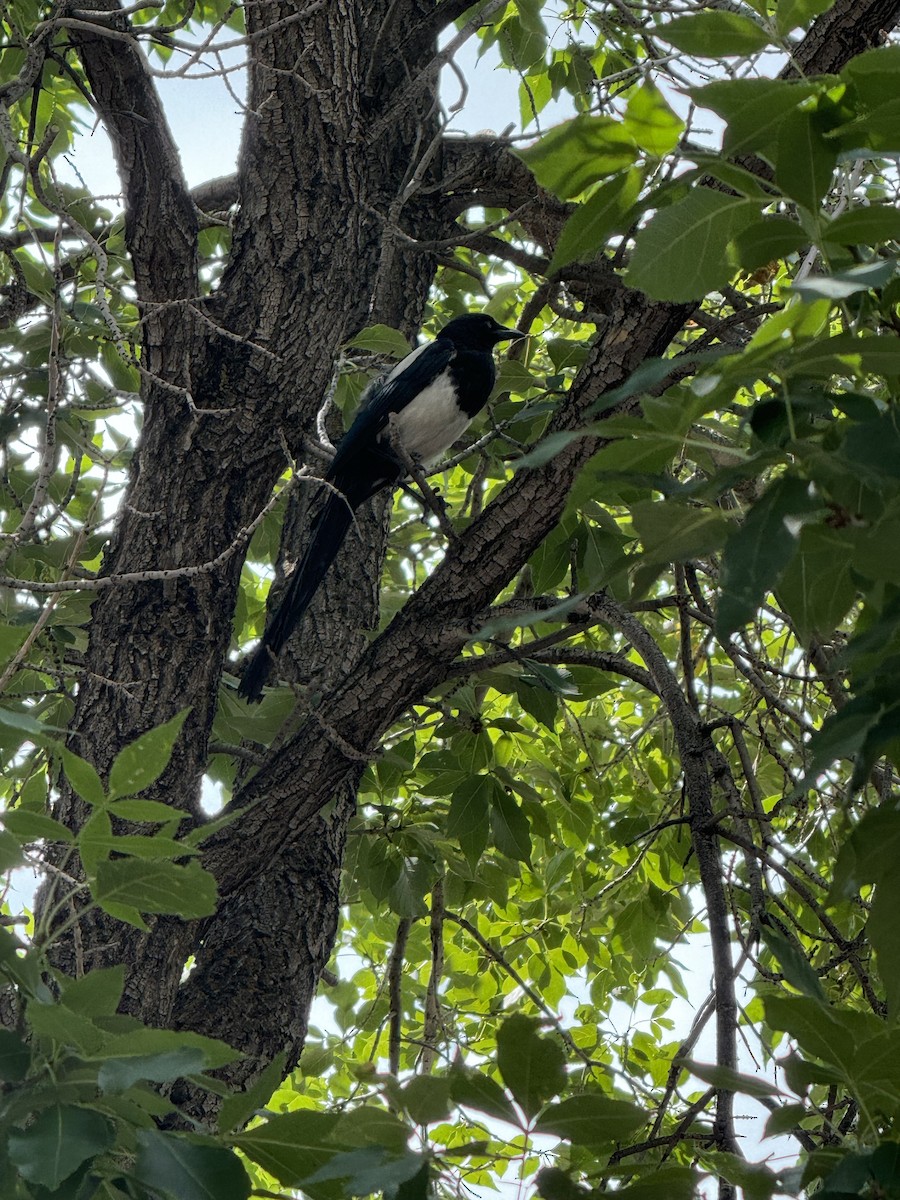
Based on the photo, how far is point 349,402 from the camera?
11.8ft

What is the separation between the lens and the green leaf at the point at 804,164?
87 cm

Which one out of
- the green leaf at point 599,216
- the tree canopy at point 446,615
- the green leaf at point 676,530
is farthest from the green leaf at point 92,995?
the green leaf at point 599,216

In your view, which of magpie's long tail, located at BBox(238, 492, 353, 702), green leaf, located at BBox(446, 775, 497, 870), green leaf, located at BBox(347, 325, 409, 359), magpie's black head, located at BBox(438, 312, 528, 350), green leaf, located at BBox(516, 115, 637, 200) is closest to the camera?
green leaf, located at BBox(516, 115, 637, 200)

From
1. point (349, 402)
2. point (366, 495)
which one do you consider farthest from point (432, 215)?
point (366, 495)

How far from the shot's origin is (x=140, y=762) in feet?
3.36

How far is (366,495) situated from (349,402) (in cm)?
43

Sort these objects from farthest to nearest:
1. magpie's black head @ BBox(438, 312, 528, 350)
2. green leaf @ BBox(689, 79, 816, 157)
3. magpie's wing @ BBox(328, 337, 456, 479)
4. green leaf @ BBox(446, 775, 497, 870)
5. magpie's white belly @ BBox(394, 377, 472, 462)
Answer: magpie's black head @ BBox(438, 312, 528, 350), magpie's white belly @ BBox(394, 377, 472, 462), magpie's wing @ BBox(328, 337, 456, 479), green leaf @ BBox(446, 775, 497, 870), green leaf @ BBox(689, 79, 816, 157)

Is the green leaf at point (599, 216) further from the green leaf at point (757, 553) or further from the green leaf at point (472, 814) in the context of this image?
the green leaf at point (472, 814)

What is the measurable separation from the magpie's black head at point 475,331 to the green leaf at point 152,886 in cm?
355

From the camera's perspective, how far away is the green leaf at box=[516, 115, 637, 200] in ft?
3.24

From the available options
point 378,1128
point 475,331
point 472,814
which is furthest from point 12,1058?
Answer: point 475,331

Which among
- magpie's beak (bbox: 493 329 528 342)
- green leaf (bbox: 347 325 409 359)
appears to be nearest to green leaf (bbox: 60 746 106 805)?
green leaf (bbox: 347 325 409 359)

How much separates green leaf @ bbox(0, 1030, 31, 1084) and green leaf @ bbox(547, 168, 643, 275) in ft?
2.42

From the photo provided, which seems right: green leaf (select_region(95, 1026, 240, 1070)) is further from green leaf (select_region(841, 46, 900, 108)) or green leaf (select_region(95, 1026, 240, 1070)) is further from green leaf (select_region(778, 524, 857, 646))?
green leaf (select_region(841, 46, 900, 108))
